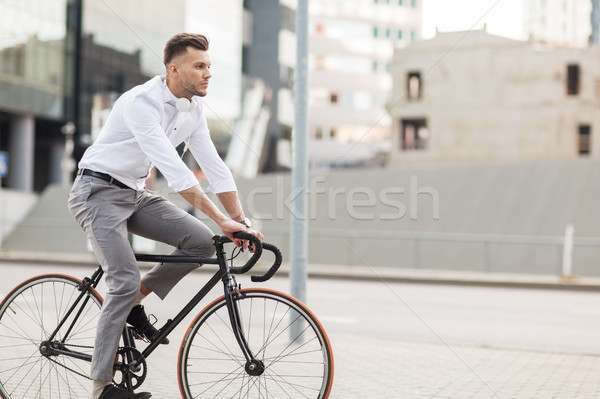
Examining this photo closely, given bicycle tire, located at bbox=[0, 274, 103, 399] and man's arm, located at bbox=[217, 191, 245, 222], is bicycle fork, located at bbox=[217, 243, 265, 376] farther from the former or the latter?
bicycle tire, located at bbox=[0, 274, 103, 399]

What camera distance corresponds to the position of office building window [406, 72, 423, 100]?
4450 cm

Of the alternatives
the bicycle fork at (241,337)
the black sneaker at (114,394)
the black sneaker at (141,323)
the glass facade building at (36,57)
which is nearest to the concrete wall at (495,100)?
the glass facade building at (36,57)

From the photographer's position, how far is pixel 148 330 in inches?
144

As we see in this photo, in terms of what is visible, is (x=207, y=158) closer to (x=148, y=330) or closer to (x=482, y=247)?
(x=148, y=330)

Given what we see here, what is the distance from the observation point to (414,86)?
4453cm

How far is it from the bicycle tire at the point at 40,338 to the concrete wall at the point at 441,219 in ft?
43.8

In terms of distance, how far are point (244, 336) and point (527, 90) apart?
40.6m

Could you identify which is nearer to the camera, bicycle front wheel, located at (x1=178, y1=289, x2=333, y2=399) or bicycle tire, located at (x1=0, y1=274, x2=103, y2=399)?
bicycle front wheel, located at (x1=178, y1=289, x2=333, y2=399)

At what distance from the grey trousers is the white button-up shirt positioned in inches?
4.3

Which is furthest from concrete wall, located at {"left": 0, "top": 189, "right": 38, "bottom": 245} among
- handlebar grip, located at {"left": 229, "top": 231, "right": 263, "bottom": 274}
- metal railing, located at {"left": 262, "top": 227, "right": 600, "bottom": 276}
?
handlebar grip, located at {"left": 229, "top": 231, "right": 263, "bottom": 274}

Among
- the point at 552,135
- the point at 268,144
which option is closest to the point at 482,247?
the point at 552,135

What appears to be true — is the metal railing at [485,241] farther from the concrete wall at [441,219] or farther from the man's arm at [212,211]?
the man's arm at [212,211]

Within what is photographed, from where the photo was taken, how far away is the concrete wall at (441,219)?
55.7ft

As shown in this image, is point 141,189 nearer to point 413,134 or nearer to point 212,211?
point 212,211
